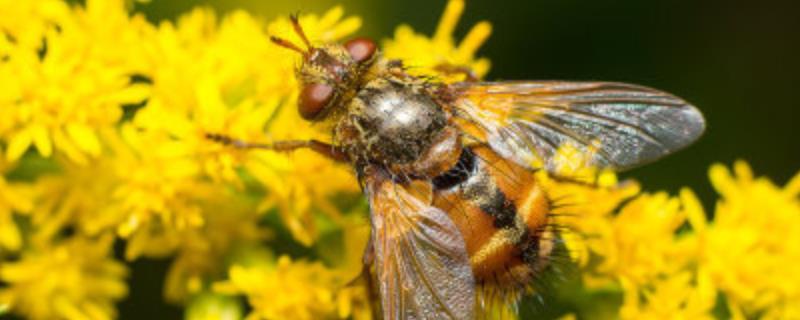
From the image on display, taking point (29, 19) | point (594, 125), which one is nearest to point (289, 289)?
point (594, 125)

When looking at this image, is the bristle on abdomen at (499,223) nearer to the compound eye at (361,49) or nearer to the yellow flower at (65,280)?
the compound eye at (361,49)

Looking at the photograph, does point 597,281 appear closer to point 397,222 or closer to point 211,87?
point 397,222

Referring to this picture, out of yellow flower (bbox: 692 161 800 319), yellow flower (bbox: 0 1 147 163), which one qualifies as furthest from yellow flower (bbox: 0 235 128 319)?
yellow flower (bbox: 692 161 800 319)

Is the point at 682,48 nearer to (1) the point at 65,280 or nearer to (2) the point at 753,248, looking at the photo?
(2) the point at 753,248

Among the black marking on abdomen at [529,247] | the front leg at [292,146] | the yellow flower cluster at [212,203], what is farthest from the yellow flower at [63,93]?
the black marking on abdomen at [529,247]

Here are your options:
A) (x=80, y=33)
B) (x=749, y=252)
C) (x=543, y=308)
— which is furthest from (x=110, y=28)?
(x=749, y=252)
